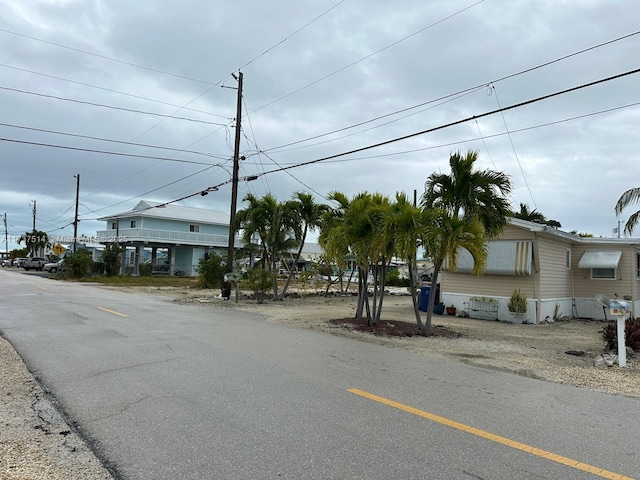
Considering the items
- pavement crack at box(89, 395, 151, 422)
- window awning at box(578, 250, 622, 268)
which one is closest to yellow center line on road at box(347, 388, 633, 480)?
pavement crack at box(89, 395, 151, 422)

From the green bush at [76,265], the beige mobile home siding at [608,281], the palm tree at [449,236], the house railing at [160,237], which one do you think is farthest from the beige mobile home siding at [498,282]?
the green bush at [76,265]

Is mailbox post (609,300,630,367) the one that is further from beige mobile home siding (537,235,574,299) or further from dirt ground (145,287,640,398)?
beige mobile home siding (537,235,574,299)

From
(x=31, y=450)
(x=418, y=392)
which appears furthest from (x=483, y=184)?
(x=31, y=450)

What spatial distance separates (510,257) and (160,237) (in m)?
35.3

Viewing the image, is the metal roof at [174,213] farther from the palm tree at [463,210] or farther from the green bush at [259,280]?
the palm tree at [463,210]

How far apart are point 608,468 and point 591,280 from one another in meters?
17.7

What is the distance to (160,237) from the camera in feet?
147

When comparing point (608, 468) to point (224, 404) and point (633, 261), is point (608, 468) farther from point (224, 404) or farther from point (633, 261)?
point (633, 261)

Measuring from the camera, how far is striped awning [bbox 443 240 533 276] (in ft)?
54.7

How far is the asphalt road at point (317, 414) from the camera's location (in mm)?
4039

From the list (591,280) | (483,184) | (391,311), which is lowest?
(391,311)

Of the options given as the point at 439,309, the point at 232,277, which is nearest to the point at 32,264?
the point at 232,277

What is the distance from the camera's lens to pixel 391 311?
19969 mm

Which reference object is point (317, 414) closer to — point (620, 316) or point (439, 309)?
point (620, 316)
